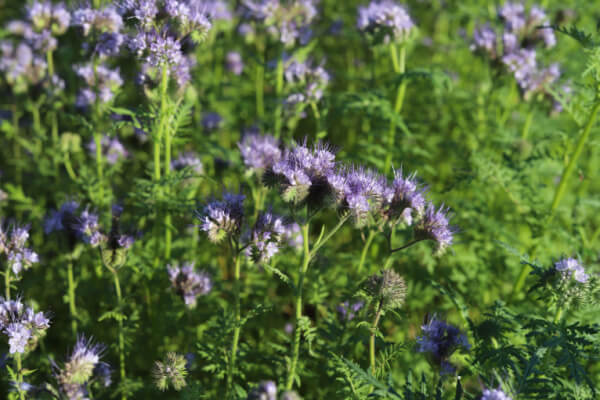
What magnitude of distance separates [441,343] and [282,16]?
3455mm

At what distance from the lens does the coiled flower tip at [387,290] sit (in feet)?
9.23

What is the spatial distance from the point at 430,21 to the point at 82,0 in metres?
5.40

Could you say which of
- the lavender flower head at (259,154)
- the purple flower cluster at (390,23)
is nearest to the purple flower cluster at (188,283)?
the lavender flower head at (259,154)

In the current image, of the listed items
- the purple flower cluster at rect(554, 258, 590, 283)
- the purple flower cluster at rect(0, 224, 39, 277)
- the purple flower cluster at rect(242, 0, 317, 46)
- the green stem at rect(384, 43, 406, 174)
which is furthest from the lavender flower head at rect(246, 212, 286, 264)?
the purple flower cluster at rect(242, 0, 317, 46)

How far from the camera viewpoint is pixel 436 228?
2.95 meters

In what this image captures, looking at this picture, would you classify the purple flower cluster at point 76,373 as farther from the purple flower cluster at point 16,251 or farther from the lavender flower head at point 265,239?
the lavender flower head at point 265,239

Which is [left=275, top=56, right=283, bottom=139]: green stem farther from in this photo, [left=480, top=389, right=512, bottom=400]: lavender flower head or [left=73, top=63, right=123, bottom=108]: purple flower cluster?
[left=480, top=389, right=512, bottom=400]: lavender flower head

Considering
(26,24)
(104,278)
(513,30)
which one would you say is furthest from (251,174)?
(26,24)

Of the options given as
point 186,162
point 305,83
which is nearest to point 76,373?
point 186,162

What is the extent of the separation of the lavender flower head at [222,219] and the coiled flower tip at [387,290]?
842 mm

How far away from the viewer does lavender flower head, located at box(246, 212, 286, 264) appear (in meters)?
2.93

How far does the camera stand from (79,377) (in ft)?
8.57

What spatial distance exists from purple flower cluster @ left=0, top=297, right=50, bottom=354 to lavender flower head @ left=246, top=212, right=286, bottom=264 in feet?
4.05

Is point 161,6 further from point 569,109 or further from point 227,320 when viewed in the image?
point 569,109
